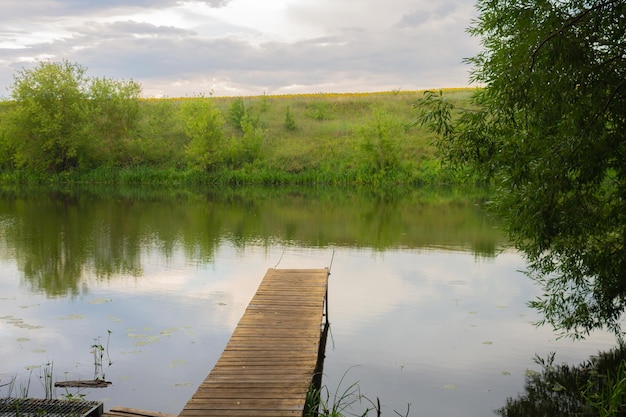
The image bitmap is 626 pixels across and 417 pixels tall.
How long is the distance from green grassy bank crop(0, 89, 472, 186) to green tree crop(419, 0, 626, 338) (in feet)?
115

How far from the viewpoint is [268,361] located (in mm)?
8828

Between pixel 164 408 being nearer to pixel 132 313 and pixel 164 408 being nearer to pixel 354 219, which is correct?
pixel 132 313

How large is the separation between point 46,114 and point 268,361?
45339 millimetres

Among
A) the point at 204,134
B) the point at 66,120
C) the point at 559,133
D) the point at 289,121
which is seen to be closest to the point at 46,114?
the point at 66,120

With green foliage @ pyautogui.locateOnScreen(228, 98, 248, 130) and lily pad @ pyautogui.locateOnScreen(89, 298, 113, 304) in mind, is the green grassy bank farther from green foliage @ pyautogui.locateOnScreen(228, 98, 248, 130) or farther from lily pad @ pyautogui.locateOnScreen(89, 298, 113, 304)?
lily pad @ pyautogui.locateOnScreen(89, 298, 113, 304)

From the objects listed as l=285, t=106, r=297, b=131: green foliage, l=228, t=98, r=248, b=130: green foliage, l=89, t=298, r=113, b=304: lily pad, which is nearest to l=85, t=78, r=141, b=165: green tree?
l=228, t=98, r=248, b=130: green foliage

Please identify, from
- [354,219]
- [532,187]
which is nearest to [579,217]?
[532,187]

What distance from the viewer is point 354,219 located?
95.6 feet

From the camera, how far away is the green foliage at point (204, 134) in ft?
157

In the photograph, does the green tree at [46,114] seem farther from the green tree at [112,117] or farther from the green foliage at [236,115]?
the green foliage at [236,115]

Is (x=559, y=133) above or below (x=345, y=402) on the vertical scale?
above

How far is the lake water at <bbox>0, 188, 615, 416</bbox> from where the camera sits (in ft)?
33.0

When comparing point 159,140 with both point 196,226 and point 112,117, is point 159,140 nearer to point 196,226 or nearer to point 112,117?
point 112,117

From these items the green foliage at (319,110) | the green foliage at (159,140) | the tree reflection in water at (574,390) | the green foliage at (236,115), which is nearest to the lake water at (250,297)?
the tree reflection in water at (574,390)
